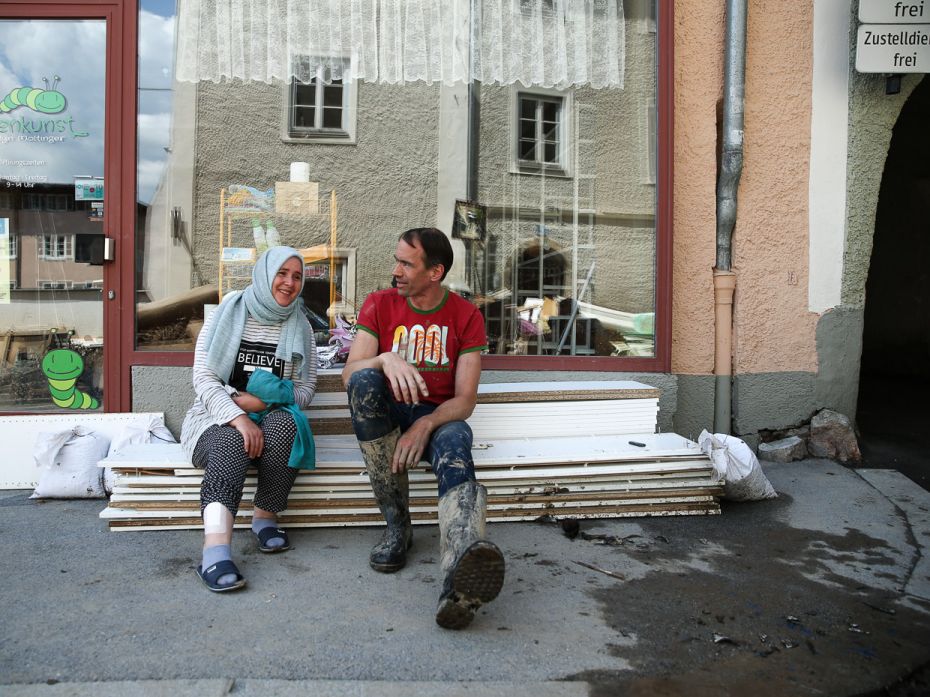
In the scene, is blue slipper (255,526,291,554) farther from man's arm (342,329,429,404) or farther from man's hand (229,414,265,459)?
man's arm (342,329,429,404)

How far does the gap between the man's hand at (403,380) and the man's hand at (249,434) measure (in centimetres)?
64

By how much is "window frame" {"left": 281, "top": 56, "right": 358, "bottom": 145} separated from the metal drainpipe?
261 centimetres

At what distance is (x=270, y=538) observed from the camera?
322cm

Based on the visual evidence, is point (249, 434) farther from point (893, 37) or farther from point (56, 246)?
point (893, 37)

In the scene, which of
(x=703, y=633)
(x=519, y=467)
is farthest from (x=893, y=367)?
(x=703, y=633)

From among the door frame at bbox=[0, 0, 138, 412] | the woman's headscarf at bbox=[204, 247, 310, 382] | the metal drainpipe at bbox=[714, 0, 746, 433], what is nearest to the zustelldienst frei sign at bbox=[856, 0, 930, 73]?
the metal drainpipe at bbox=[714, 0, 746, 433]

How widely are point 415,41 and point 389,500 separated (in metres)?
3.59

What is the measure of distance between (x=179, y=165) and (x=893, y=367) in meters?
9.55

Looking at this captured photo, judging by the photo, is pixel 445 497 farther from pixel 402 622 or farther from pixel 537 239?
pixel 537 239

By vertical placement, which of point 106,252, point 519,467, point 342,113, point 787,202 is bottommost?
point 519,467

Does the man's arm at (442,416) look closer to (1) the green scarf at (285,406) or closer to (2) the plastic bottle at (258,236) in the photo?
(1) the green scarf at (285,406)

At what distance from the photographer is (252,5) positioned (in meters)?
5.08

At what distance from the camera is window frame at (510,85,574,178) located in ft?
17.4

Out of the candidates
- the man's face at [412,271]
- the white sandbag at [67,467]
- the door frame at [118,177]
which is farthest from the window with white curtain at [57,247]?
the man's face at [412,271]
